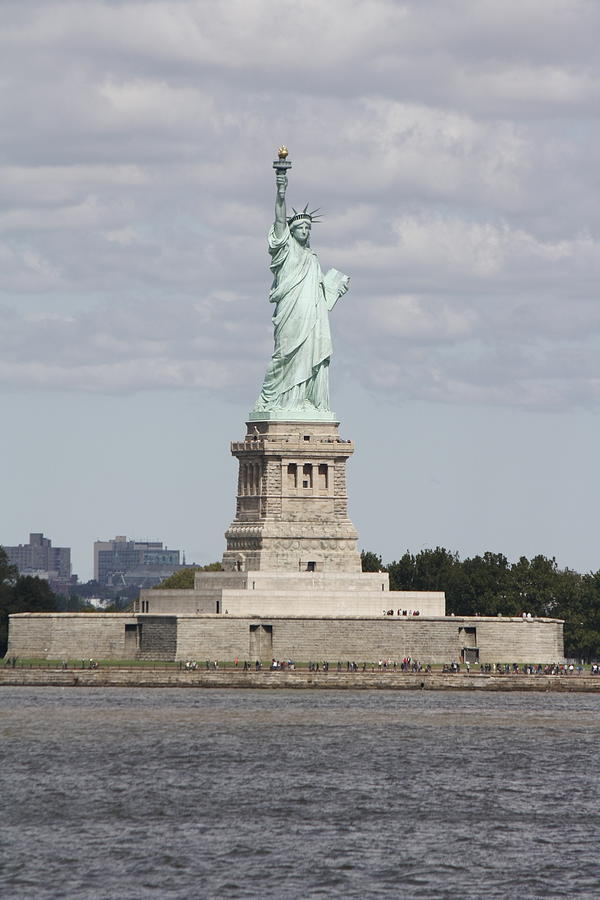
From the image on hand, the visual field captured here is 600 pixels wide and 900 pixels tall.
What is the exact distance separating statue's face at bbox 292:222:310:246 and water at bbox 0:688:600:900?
95.7 feet

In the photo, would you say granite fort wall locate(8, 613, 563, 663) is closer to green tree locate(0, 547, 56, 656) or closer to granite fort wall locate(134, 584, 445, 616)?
granite fort wall locate(134, 584, 445, 616)

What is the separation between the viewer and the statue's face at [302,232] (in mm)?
115875

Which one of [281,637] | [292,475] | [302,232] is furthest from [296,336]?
[281,637]

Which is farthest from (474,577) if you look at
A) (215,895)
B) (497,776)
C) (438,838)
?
(215,895)

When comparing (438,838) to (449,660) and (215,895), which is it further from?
(449,660)

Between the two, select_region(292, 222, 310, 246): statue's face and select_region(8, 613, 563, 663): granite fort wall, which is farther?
select_region(292, 222, 310, 246): statue's face

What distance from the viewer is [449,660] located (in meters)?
110

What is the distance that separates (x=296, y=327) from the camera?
117m

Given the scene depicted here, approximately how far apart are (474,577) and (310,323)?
1823 cm

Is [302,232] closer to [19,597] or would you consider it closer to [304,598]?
[304,598]

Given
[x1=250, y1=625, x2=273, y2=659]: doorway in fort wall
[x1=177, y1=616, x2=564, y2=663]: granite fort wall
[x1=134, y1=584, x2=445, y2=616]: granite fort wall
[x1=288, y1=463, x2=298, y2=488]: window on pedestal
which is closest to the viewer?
[x1=177, y1=616, x2=564, y2=663]: granite fort wall

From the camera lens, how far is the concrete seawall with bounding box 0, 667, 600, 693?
342 feet

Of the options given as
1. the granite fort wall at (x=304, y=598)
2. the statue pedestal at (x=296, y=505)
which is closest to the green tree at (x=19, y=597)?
the granite fort wall at (x=304, y=598)

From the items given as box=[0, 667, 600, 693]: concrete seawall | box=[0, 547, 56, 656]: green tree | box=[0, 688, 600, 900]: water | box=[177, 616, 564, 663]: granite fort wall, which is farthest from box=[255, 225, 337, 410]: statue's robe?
box=[0, 688, 600, 900]: water
